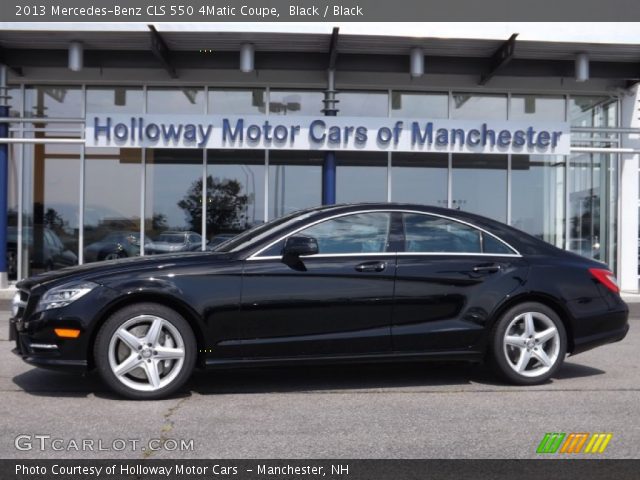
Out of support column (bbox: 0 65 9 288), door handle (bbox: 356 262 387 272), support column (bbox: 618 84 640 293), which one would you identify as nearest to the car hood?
door handle (bbox: 356 262 387 272)

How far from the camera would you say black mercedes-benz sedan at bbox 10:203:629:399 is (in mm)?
5223

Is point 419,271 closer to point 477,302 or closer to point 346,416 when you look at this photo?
point 477,302

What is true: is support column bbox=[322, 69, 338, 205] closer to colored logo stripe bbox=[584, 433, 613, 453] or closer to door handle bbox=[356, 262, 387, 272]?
door handle bbox=[356, 262, 387, 272]

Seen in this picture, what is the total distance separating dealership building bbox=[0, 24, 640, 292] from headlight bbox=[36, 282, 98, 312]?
8784mm

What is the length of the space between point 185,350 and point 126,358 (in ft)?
1.43

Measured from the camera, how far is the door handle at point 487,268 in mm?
5789

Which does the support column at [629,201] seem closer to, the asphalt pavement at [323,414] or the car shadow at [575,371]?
the car shadow at [575,371]

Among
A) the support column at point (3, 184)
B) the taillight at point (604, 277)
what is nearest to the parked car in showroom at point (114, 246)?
the support column at point (3, 184)

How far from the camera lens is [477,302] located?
5.72 meters

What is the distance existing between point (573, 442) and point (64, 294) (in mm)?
3597
